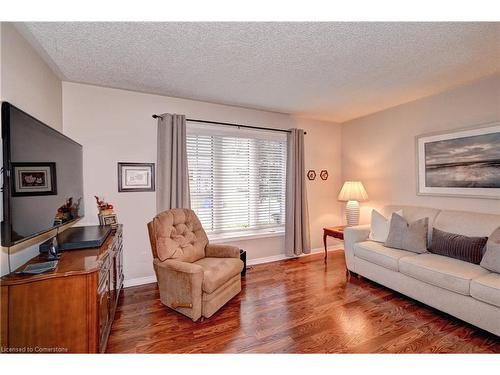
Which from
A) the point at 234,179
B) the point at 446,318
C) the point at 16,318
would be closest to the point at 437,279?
the point at 446,318

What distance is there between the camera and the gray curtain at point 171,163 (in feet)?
10.4

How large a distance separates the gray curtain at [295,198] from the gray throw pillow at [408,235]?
1.36 m

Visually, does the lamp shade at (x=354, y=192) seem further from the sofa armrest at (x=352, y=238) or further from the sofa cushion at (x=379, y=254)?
the sofa cushion at (x=379, y=254)

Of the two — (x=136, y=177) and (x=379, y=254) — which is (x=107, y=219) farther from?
(x=379, y=254)

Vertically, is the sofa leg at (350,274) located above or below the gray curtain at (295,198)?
below

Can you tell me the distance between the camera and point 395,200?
12.4ft

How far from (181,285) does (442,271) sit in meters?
2.44

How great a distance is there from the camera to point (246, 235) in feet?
12.5

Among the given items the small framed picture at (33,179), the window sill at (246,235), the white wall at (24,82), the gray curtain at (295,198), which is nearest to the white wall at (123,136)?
the window sill at (246,235)

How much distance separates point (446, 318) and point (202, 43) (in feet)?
10.9

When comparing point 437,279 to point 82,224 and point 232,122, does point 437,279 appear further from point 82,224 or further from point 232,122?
point 82,224

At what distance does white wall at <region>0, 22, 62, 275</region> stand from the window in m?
1.55

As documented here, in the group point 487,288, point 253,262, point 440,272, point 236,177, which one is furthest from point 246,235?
point 487,288

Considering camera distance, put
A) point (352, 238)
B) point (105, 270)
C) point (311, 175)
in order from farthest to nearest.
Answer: point (311, 175) < point (352, 238) < point (105, 270)
